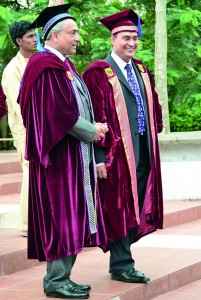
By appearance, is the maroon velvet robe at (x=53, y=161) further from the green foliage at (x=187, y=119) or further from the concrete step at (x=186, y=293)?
the green foliage at (x=187, y=119)

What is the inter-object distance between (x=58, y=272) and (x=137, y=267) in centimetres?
141

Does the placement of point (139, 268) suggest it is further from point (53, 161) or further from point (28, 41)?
point (28, 41)

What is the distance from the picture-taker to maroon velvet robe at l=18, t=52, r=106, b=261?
22.0ft

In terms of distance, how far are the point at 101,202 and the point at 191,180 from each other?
490cm

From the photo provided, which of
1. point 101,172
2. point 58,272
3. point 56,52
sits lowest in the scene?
point 58,272

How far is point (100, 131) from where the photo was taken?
6.90 metres

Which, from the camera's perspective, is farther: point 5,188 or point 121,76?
point 5,188

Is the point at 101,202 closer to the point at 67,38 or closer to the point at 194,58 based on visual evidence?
the point at 67,38

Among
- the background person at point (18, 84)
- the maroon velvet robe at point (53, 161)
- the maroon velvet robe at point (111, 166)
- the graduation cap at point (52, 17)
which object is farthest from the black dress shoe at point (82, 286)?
the background person at point (18, 84)

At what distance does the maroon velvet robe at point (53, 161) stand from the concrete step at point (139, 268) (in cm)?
48

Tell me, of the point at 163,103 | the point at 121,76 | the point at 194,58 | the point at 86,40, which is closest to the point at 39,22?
the point at 121,76

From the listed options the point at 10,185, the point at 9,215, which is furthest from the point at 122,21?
the point at 10,185

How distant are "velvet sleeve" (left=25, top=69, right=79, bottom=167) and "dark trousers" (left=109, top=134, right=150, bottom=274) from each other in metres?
Result: 1.01

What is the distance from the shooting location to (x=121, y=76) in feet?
24.6
